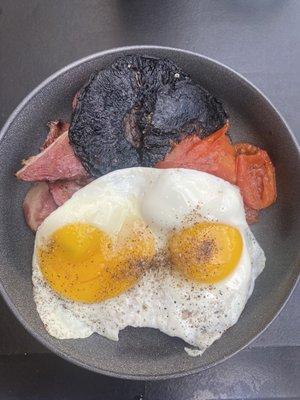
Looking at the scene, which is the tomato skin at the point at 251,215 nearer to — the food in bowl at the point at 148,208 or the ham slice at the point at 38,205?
the food in bowl at the point at 148,208

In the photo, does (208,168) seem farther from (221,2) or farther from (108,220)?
(221,2)

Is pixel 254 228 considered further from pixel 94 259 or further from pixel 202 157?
pixel 94 259

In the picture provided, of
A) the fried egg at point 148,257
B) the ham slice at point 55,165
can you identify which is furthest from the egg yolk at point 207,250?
the ham slice at point 55,165

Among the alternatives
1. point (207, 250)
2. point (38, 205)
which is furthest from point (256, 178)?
point (38, 205)

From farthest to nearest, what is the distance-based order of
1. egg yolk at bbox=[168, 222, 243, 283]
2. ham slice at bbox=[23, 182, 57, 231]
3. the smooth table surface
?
the smooth table surface, ham slice at bbox=[23, 182, 57, 231], egg yolk at bbox=[168, 222, 243, 283]

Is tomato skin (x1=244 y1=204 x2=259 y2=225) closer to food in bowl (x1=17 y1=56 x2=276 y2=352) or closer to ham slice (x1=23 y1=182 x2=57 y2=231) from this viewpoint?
food in bowl (x1=17 y1=56 x2=276 y2=352)

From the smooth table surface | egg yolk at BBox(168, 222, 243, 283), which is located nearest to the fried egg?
egg yolk at BBox(168, 222, 243, 283)

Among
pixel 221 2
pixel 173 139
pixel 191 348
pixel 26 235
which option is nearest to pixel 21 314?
pixel 26 235
